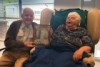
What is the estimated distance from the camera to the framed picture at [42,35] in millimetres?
2297

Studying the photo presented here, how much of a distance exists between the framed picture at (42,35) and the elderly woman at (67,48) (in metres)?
0.08

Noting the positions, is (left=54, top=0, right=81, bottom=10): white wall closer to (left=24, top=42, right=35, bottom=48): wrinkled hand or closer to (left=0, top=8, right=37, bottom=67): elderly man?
(left=0, top=8, right=37, bottom=67): elderly man

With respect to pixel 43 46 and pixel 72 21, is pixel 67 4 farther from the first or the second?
pixel 43 46

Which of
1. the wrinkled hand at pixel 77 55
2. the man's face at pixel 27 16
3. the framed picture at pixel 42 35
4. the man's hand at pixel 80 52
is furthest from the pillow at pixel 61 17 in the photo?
the wrinkled hand at pixel 77 55

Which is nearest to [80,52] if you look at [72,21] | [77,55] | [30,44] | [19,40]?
[77,55]

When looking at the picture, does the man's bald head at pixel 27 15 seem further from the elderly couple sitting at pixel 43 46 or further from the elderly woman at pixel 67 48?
the elderly woman at pixel 67 48

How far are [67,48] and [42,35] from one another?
0.35 m

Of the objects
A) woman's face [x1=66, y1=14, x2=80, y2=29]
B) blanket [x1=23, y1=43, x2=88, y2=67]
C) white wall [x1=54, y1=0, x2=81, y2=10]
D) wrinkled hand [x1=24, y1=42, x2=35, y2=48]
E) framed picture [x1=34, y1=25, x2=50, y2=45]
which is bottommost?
blanket [x1=23, y1=43, x2=88, y2=67]

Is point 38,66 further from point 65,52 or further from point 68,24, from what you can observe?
point 68,24

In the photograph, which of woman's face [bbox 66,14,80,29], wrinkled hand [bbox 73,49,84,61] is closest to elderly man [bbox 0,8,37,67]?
woman's face [bbox 66,14,80,29]

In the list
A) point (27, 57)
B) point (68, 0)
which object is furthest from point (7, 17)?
point (27, 57)

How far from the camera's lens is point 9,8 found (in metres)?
4.13

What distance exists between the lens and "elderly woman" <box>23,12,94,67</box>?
6.37ft

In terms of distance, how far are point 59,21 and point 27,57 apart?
650 millimetres
